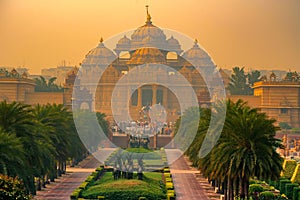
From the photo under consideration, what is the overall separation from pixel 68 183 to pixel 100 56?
74.8m

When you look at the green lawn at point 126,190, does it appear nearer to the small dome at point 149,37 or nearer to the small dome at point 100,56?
the small dome at point 100,56

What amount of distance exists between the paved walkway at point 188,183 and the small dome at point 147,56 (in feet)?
173

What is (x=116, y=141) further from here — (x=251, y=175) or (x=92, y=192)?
(x=251, y=175)

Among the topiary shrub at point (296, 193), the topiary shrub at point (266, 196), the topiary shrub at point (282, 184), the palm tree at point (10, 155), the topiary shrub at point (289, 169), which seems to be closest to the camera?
the palm tree at point (10, 155)

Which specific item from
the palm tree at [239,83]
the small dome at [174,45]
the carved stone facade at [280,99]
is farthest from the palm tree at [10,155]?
the palm tree at [239,83]

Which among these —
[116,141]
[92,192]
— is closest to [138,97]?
[116,141]

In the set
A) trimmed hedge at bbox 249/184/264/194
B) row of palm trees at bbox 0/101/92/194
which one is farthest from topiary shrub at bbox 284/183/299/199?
row of palm trees at bbox 0/101/92/194

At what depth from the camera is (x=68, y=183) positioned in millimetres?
41062

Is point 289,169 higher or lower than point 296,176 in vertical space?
higher

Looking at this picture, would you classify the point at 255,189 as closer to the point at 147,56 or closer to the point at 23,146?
the point at 23,146

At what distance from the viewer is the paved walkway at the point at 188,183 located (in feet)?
120

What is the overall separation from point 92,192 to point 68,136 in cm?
978

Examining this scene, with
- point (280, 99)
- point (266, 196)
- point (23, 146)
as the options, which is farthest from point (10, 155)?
point (280, 99)

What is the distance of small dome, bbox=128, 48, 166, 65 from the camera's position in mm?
109500
